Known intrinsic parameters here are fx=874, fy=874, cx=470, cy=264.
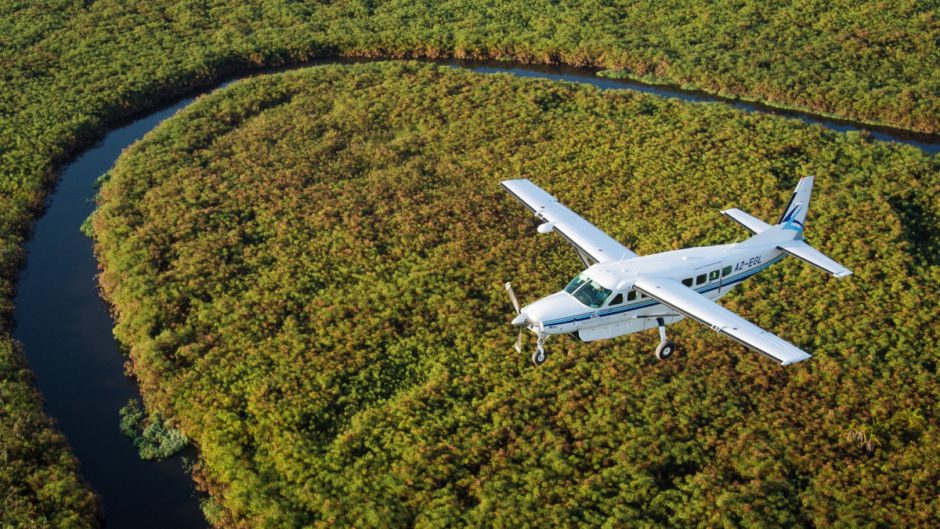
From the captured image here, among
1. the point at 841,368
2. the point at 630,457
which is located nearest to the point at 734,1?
the point at 841,368

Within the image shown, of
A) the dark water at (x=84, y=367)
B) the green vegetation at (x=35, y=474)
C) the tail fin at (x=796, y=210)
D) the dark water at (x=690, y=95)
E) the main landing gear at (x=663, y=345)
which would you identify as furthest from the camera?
the dark water at (x=690, y=95)

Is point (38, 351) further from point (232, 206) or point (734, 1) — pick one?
point (734, 1)

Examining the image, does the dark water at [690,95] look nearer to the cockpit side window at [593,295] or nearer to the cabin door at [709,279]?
the cabin door at [709,279]

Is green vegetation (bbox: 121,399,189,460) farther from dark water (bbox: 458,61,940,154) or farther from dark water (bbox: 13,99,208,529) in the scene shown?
dark water (bbox: 458,61,940,154)

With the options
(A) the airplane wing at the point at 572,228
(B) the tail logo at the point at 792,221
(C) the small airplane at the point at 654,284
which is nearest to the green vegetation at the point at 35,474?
(C) the small airplane at the point at 654,284

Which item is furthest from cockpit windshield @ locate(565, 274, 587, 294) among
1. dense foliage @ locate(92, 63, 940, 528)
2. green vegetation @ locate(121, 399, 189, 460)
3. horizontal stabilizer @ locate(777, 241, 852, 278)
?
green vegetation @ locate(121, 399, 189, 460)

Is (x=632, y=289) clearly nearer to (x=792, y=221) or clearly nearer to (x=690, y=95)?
(x=792, y=221)
